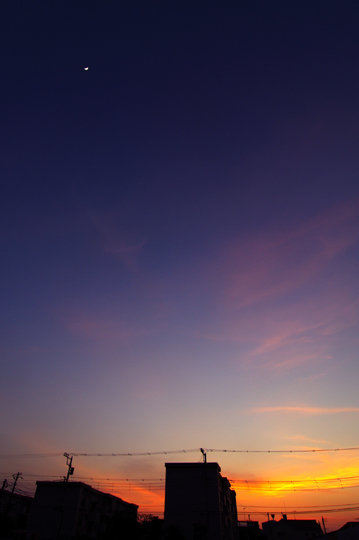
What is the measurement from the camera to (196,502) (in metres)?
66.1

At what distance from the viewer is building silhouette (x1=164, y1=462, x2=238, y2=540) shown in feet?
205

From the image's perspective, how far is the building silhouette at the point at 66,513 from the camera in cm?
7306

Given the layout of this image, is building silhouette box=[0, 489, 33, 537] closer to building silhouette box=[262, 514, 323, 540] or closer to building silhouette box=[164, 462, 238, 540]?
building silhouette box=[164, 462, 238, 540]

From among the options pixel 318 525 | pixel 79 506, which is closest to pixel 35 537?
pixel 79 506

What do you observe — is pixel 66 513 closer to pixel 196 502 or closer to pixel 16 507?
pixel 196 502

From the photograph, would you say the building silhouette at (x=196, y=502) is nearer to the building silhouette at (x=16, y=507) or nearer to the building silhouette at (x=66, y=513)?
the building silhouette at (x=66, y=513)

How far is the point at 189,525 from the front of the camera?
63.5 metres

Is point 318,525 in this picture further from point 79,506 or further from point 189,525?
point 79,506

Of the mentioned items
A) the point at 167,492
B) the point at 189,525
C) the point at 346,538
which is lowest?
the point at 346,538

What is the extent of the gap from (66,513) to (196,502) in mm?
31137

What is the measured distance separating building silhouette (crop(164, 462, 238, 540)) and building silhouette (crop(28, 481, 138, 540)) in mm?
10902

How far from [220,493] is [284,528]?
59464 millimetres

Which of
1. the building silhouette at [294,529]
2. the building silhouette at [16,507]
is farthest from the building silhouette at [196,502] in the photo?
the building silhouette at [16,507]

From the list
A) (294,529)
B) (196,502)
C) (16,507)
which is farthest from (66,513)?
(294,529)
